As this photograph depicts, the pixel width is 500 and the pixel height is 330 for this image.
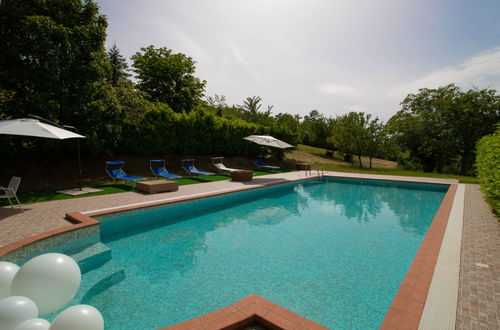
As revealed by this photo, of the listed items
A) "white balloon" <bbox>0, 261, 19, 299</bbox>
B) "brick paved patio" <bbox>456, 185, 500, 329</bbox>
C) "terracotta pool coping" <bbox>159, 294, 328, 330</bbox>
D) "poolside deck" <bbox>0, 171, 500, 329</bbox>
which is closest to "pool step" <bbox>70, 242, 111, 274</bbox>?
"poolside deck" <bbox>0, 171, 500, 329</bbox>

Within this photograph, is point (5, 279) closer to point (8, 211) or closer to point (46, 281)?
point (46, 281)

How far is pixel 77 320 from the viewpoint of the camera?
204 centimetres

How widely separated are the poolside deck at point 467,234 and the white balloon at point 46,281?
3.11m

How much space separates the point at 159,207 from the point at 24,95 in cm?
810

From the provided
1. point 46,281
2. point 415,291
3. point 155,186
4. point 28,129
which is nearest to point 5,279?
point 46,281

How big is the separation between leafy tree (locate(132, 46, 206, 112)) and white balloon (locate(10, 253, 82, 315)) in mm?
21049

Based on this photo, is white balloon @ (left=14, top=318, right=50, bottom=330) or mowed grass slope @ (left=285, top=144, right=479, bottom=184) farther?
mowed grass slope @ (left=285, top=144, right=479, bottom=184)

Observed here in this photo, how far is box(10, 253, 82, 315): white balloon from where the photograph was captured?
252 cm

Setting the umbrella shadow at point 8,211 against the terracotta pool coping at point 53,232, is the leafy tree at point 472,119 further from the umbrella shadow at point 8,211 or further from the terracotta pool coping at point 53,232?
the umbrella shadow at point 8,211

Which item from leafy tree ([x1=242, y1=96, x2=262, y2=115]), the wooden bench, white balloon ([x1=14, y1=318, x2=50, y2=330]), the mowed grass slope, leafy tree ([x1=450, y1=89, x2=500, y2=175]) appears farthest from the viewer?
leafy tree ([x1=242, y1=96, x2=262, y2=115])

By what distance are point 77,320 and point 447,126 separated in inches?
1353

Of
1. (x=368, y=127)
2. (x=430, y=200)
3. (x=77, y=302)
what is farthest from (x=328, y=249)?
(x=368, y=127)

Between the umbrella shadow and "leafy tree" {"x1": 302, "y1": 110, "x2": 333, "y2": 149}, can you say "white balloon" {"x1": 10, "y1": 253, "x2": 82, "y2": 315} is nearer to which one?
the umbrella shadow

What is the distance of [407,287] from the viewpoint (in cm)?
353
